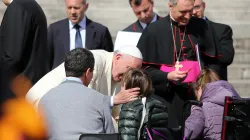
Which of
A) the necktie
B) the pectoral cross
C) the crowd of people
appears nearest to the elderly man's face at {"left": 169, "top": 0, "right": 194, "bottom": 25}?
the crowd of people

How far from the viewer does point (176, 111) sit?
8.06 meters

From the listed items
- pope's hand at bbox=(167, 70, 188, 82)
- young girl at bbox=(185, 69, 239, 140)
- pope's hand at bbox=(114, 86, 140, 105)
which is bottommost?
young girl at bbox=(185, 69, 239, 140)

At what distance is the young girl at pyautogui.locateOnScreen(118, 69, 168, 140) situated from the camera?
6066mm

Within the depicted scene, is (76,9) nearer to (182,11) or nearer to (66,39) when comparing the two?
(66,39)

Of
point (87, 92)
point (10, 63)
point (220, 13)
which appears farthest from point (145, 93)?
point (220, 13)

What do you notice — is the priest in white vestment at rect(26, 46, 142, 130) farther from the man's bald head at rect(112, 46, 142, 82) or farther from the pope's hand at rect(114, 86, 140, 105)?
the pope's hand at rect(114, 86, 140, 105)

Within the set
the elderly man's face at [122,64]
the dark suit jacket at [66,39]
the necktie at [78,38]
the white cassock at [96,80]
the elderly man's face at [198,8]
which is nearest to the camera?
the white cassock at [96,80]

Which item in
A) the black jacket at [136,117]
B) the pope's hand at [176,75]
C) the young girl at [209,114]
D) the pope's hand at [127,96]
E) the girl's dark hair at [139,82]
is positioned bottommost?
the young girl at [209,114]

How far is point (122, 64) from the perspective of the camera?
23.1ft

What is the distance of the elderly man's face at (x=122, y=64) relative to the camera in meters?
6.98

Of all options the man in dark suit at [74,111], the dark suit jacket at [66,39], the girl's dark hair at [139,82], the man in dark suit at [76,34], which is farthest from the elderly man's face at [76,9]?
the man in dark suit at [74,111]

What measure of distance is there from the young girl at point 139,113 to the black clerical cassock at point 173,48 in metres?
1.54

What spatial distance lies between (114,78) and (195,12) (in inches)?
106

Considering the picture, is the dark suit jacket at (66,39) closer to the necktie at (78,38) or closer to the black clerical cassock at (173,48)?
the necktie at (78,38)
